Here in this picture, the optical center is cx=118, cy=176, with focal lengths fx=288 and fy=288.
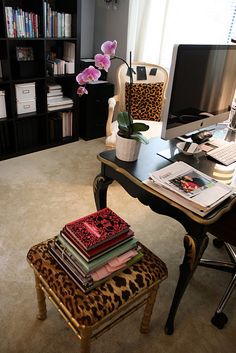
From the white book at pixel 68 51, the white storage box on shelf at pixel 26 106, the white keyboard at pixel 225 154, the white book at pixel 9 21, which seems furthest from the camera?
the white book at pixel 68 51

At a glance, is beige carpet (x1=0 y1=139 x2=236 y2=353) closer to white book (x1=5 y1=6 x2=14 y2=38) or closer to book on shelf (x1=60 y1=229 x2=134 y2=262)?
book on shelf (x1=60 y1=229 x2=134 y2=262)

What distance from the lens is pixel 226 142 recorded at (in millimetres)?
1660

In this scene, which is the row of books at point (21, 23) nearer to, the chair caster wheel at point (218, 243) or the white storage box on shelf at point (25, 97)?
the white storage box on shelf at point (25, 97)

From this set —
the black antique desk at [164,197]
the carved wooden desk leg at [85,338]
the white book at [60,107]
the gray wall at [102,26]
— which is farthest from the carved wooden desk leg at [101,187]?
the gray wall at [102,26]

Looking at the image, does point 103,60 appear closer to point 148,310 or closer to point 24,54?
point 148,310

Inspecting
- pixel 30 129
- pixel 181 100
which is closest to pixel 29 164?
pixel 30 129

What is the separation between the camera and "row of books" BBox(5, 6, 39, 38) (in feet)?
7.89

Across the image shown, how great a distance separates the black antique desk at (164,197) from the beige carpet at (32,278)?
0.50 ft

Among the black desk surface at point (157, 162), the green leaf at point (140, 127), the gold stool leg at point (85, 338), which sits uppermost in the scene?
the green leaf at point (140, 127)

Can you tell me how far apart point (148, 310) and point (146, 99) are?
1.89 m

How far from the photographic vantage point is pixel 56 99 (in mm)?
3025

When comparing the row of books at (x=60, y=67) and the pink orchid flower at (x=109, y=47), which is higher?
the pink orchid flower at (x=109, y=47)

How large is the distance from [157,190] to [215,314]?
799mm

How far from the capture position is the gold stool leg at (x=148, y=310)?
124 centimetres
